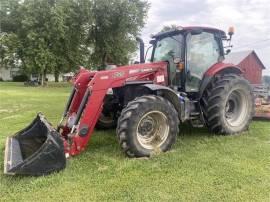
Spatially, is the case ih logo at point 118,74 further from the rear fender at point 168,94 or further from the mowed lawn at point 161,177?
the mowed lawn at point 161,177

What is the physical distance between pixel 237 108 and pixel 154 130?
254 centimetres

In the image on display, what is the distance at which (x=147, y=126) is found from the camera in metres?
5.80

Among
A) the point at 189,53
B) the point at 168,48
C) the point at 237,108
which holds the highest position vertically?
the point at 168,48

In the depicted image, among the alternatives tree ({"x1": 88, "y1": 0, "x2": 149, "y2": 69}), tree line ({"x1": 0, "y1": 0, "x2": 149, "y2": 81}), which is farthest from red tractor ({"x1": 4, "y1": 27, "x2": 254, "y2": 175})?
tree ({"x1": 88, "y1": 0, "x2": 149, "y2": 69})

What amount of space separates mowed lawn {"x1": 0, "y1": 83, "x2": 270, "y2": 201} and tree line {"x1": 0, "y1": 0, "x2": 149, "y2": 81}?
29143 millimetres

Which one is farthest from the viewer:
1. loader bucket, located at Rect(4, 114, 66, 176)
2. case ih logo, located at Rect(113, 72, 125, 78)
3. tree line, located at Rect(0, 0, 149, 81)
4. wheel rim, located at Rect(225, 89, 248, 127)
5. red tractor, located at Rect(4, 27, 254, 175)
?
tree line, located at Rect(0, 0, 149, 81)

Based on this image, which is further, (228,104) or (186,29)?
(228,104)

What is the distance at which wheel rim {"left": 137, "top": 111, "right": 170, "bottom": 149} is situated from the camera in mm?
5723

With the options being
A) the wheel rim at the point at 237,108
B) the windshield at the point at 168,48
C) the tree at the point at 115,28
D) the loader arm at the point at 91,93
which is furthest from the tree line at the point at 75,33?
the loader arm at the point at 91,93

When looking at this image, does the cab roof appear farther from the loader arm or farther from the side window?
the loader arm

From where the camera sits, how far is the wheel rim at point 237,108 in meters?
7.37

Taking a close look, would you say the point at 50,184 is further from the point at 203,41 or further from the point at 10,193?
the point at 203,41

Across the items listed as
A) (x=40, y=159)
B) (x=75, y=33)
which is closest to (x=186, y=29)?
(x=40, y=159)

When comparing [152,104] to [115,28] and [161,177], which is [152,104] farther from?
[115,28]
